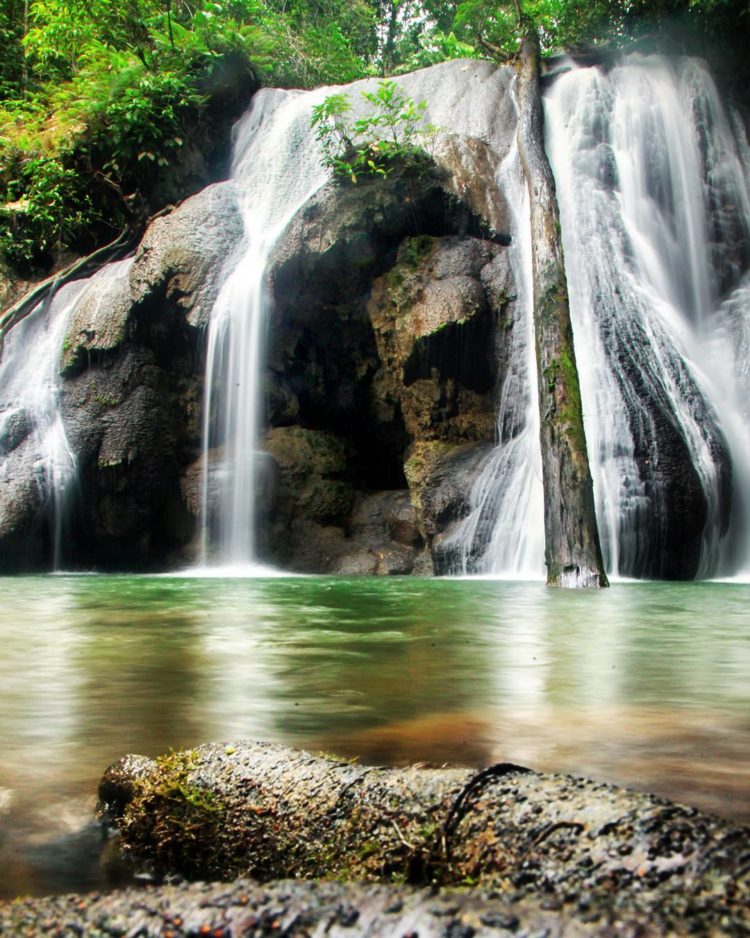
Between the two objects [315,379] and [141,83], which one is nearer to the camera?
[315,379]

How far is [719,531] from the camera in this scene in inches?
392

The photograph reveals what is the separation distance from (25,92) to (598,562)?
17374 millimetres

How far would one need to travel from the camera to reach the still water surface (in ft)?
6.91

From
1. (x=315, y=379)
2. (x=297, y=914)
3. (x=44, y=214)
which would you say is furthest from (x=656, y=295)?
(x=297, y=914)

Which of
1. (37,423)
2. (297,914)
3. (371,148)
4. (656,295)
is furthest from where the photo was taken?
(371,148)

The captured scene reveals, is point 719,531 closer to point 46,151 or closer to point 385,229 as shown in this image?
point 385,229

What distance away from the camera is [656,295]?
1215 cm

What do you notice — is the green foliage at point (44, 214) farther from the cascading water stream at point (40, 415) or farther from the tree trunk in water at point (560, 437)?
the tree trunk in water at point (560, 437)

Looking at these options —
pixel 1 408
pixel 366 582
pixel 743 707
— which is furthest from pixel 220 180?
pixel 743 707

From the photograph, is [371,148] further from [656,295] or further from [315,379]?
[656,295]

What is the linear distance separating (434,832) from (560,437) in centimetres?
729

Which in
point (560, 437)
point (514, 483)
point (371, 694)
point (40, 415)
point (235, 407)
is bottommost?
point (371, 694)

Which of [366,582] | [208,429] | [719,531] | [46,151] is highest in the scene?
[46,151]

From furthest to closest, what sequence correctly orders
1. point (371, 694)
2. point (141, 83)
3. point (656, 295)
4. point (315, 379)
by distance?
point (141, 83), point (315, 379), point (656, 295), point (371, 694)
